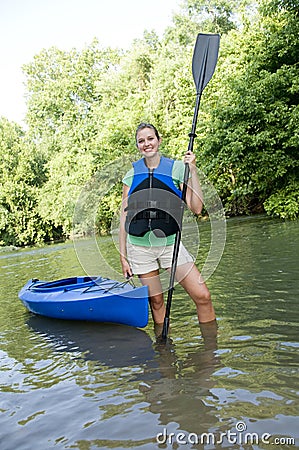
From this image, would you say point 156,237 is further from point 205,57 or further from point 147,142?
point 205,57

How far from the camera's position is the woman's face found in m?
3.37

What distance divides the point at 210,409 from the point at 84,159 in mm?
22396

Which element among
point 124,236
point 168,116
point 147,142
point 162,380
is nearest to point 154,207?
point 124,236

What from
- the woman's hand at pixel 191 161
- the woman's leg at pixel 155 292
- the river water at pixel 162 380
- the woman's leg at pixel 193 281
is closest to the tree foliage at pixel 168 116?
the woman's hand at pixel 191 161

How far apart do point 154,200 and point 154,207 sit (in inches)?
2.0

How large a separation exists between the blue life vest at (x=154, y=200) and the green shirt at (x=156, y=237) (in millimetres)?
29

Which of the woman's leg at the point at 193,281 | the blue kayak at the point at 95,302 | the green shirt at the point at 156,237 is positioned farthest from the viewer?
the blue kayak at the point at 95,302

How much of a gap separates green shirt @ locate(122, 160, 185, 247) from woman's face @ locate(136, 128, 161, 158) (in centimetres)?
17

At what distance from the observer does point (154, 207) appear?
133 inches

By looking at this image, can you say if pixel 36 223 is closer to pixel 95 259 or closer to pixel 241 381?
pixel 95 259

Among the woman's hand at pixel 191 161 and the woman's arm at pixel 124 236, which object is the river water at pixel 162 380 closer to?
the woman's arm at pixel 124 236

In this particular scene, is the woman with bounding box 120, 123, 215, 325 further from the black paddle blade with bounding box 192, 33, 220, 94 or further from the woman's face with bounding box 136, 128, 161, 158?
the black paddle blade with bounding box 192, 33, 220, 94

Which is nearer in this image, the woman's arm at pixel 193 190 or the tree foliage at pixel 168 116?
the woman's arm at pixel 193 190

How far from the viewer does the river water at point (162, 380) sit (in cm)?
232
